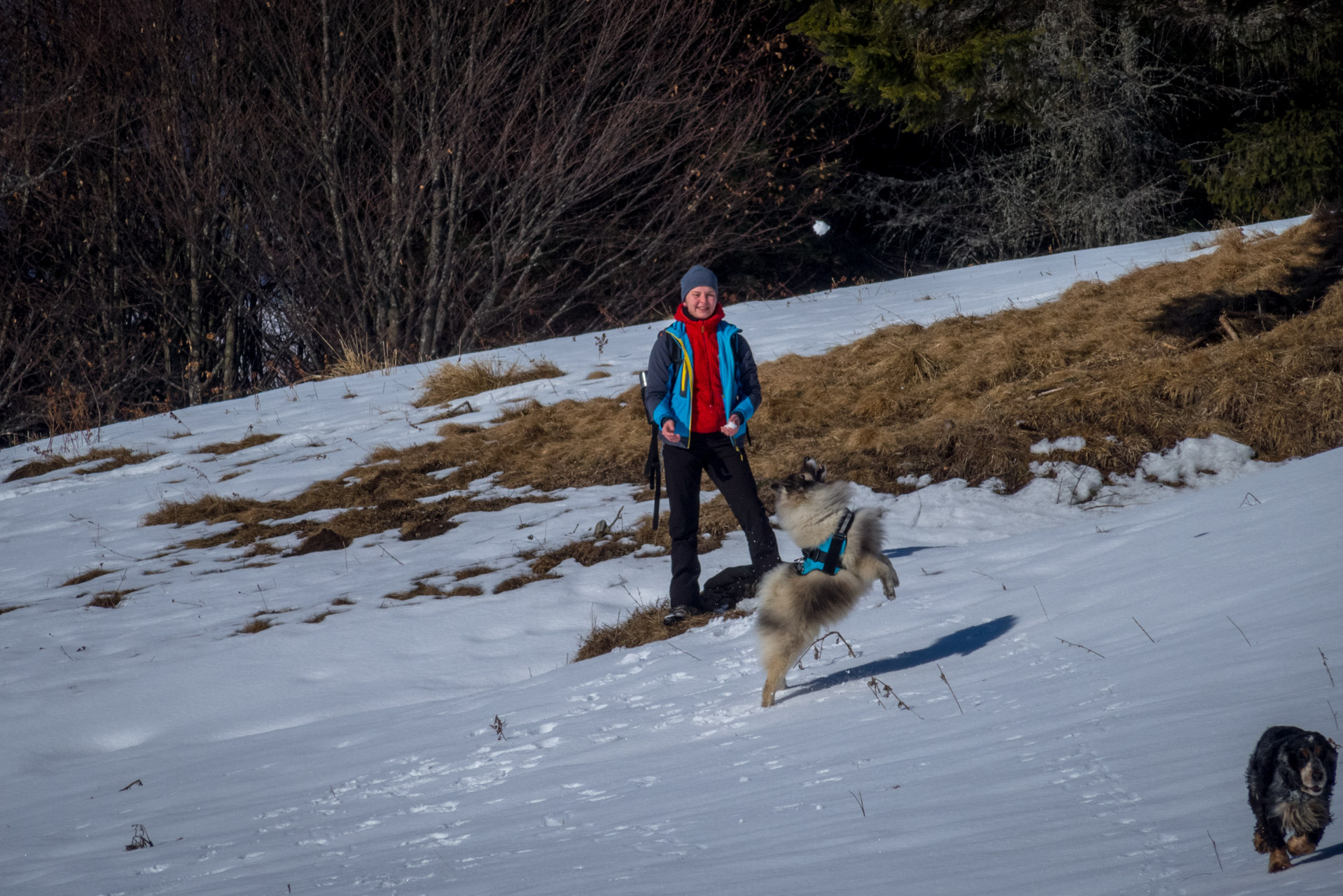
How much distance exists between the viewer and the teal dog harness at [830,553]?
15.9 feet

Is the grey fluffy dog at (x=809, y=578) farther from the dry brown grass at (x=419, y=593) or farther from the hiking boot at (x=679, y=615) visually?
the dry brown grass at (x=419, y=593)

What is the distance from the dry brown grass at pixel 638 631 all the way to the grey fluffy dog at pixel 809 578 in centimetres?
141

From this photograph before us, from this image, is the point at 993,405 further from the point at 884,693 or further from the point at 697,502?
the point at 884,693

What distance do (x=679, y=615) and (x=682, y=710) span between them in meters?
1.43

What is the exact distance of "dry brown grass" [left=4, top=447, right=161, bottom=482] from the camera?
1215cm

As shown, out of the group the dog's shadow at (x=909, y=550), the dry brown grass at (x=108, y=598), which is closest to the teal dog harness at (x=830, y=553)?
the dog's shadow at (x=909, y=550)

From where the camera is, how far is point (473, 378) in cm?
1333

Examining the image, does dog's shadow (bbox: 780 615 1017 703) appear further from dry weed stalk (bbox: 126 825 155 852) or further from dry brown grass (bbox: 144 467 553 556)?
dry brown grass (bbox: 144 467 553 556)

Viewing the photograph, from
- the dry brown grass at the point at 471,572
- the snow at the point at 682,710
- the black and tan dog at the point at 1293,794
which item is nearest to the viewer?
the black and tan dog at the point at 1293,794

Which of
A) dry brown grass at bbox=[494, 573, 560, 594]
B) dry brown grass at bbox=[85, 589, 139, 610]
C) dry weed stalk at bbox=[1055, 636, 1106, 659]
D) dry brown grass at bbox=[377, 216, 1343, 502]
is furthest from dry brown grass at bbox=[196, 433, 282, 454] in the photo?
dry weed stalk at bbox=[1055, 636, 1106, 659]

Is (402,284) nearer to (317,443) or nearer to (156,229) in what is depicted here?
(156,229)

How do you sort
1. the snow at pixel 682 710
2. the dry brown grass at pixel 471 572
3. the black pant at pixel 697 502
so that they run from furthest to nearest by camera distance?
the dry brown grass at pixel 471 572
the black pant at pixel 697 502
the snow at pixel 682 710

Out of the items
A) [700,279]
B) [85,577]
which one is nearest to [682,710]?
[700,279]

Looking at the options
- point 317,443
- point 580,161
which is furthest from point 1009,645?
point 580,161
